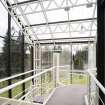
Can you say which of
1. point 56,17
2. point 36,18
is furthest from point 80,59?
point 36,18

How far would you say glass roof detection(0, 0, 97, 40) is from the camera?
5.32 meters

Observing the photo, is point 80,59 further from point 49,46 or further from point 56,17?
point 56,17

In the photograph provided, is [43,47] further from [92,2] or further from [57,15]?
[92,2]

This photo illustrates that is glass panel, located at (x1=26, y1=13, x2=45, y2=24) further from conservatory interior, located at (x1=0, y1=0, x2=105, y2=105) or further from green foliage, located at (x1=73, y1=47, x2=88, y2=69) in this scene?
green foliage, located at (x1=73, y1=47, x2=88, y2=69)

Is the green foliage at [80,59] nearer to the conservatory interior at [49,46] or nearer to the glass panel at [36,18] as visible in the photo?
the conservatory interior at [49,46]

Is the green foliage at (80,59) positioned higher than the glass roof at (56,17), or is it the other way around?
the glass roof at (56,17)

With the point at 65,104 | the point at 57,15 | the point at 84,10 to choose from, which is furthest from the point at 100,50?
the point at 57,15

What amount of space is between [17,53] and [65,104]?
341 cm

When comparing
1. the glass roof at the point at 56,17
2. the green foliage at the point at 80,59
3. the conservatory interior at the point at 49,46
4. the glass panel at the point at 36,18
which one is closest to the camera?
the conservatory interior at the point at 49,46

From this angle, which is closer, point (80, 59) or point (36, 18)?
point (36, 18)

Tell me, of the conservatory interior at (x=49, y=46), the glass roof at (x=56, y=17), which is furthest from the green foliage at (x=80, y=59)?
the glass roof at (x=56, y=17)

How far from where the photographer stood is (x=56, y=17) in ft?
20.1

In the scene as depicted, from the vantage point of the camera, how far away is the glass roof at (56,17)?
532 cm

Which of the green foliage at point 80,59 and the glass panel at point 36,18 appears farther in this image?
the green foliage at point 80,59
